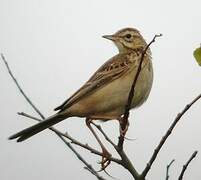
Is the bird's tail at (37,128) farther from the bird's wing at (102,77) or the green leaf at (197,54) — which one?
the green leaf at (197,54)

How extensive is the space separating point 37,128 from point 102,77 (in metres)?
1.25

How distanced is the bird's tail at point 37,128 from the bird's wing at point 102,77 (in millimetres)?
165

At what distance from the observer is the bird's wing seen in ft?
22.4

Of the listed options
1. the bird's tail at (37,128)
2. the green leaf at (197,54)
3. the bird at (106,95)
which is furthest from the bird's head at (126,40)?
the green leaf at (197,54)

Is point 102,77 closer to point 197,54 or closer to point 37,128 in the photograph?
point 37,128

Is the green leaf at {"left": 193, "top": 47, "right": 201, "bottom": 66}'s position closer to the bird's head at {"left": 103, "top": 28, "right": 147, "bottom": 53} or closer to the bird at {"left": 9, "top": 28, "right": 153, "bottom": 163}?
the bird at {"left": 9, "top": 28, "right": 153, "bottom": 163}

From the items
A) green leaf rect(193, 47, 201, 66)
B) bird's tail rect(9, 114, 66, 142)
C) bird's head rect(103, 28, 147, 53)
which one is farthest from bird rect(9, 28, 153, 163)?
green leaf rect(193, 47, 201, 66)

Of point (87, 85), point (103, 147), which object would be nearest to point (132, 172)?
point (103, 147)

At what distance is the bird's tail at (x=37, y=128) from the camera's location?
6.18 metres

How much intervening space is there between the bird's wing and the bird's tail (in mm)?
165

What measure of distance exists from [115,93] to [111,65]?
2.16ft

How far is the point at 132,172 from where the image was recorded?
4910 millimetres

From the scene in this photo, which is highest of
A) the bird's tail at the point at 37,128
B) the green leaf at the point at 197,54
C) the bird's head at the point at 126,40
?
the bird's head at the point at 126,40

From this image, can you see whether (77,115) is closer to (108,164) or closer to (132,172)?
(108,164)
